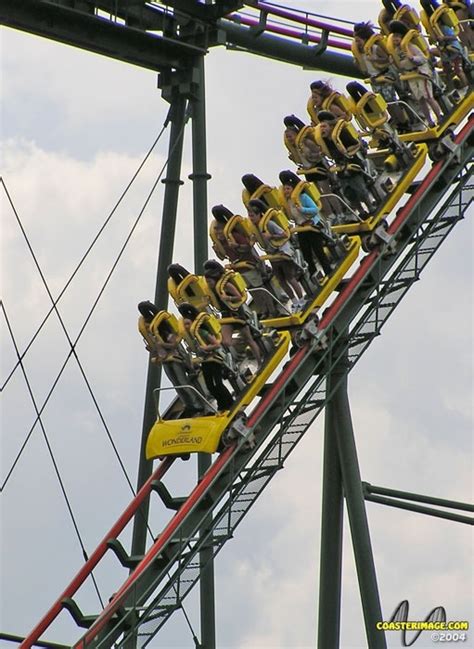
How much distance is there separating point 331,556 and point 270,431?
1.75 meters

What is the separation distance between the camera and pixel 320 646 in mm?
15664

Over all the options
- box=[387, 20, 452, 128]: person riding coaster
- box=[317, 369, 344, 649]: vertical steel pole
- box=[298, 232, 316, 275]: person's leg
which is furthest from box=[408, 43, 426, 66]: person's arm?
box=[317, 369, 344, 649]: vertical steel pole

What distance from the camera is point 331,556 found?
15805 mm

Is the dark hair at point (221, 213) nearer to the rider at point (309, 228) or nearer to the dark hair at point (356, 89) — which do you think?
the rider at point (309, 228)

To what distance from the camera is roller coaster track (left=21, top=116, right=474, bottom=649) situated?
44.8ft

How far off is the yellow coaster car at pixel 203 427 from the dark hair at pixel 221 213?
1022mm

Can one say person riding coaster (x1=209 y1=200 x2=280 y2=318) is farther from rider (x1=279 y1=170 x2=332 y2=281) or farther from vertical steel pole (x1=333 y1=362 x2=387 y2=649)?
vertical steel pole (x1=333 y1=362 x2=387 y2=649)

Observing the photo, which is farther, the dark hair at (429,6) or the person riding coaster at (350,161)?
the dark hair at (429,6)

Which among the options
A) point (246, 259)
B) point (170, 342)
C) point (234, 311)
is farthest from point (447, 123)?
point (170, 342)

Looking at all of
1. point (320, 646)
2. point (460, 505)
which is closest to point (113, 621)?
point (320, 646)

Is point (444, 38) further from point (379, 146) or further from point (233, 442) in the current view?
point (233, 442)

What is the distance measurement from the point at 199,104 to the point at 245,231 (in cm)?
188

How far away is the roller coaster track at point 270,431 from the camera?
44.8ft

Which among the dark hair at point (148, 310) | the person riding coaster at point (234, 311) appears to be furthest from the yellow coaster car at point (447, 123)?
the dark hair at point (148, 310)
